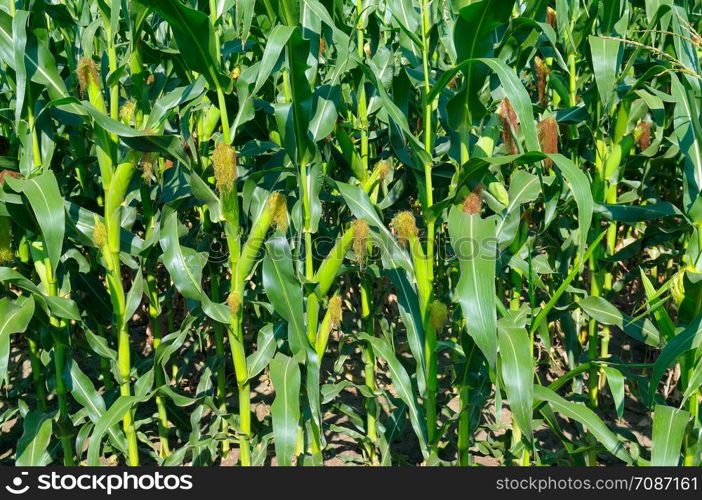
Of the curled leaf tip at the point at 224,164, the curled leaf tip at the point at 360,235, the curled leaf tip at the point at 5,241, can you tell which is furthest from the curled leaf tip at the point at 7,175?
the curled leaf tip at the point at 360,235

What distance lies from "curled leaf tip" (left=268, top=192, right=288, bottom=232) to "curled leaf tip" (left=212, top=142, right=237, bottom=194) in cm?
22

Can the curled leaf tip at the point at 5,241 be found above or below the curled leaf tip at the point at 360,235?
above

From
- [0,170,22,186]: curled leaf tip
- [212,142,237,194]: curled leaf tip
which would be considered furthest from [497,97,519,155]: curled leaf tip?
[0,170,22,186]: curled leaf tip

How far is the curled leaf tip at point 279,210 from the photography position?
2.81 metres

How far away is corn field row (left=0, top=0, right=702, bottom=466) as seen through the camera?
8.26 ft

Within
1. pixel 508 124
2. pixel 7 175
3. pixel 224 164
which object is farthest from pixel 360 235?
pixel 7 175

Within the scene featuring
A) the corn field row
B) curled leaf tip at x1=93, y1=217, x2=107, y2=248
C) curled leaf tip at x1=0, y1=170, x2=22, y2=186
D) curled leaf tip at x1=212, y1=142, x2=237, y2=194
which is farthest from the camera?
curled leaf tip at x1=93, y1=217, x2=107, y2=248

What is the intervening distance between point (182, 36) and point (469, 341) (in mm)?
1680

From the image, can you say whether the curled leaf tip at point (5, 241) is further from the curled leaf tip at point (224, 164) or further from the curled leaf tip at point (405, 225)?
the curled leaf tip at point (405, 225)

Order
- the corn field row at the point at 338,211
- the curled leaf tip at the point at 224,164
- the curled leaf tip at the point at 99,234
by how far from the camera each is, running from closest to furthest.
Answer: the corn field row at the point at 338,211
the curled leaf tip at the point at 224,164
the curled leaf tip at the point at 99,234

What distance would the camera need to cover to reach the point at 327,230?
143 inches

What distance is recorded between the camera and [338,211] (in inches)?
153

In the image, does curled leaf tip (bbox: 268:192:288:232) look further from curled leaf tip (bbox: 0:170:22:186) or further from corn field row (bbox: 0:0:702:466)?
curled leaf tip (bbox: 0:170:22:186)

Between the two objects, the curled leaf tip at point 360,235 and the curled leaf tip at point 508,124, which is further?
the curled leaf tip at point 360,235
